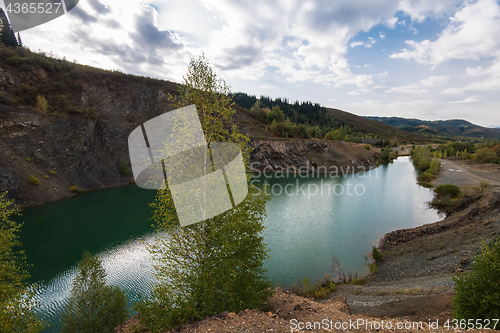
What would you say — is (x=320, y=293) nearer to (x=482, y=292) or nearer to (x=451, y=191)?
(x=482, y=292)

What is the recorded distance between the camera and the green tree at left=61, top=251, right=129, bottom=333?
7.89 metres

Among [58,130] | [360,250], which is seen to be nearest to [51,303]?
[360,250]

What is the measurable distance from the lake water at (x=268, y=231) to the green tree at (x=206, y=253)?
5.61ft

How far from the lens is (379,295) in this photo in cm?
1102

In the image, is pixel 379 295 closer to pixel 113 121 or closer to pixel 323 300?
pixel 323 300

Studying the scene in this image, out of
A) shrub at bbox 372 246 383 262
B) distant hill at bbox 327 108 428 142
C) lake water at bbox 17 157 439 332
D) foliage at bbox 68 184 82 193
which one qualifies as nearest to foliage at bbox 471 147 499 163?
lake water at bbox 17 157 439 332

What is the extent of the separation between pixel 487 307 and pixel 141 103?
62.0 metres

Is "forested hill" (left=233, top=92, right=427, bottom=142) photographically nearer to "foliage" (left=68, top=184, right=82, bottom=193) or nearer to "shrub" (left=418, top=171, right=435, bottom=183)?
"foliage" (left=68, top=184, right=82, bottom=193)

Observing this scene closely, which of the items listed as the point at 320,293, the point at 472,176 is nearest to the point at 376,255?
the point at 320,293

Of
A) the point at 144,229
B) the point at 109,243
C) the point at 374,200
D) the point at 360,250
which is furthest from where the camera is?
the point at 374,200

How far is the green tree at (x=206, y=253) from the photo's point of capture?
6410 millimetres

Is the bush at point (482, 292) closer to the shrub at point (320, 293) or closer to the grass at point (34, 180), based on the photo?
the shrub at point (320, 293)

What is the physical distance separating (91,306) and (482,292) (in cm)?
1301

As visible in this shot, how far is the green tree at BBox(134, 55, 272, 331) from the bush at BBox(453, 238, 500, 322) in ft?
20.6
